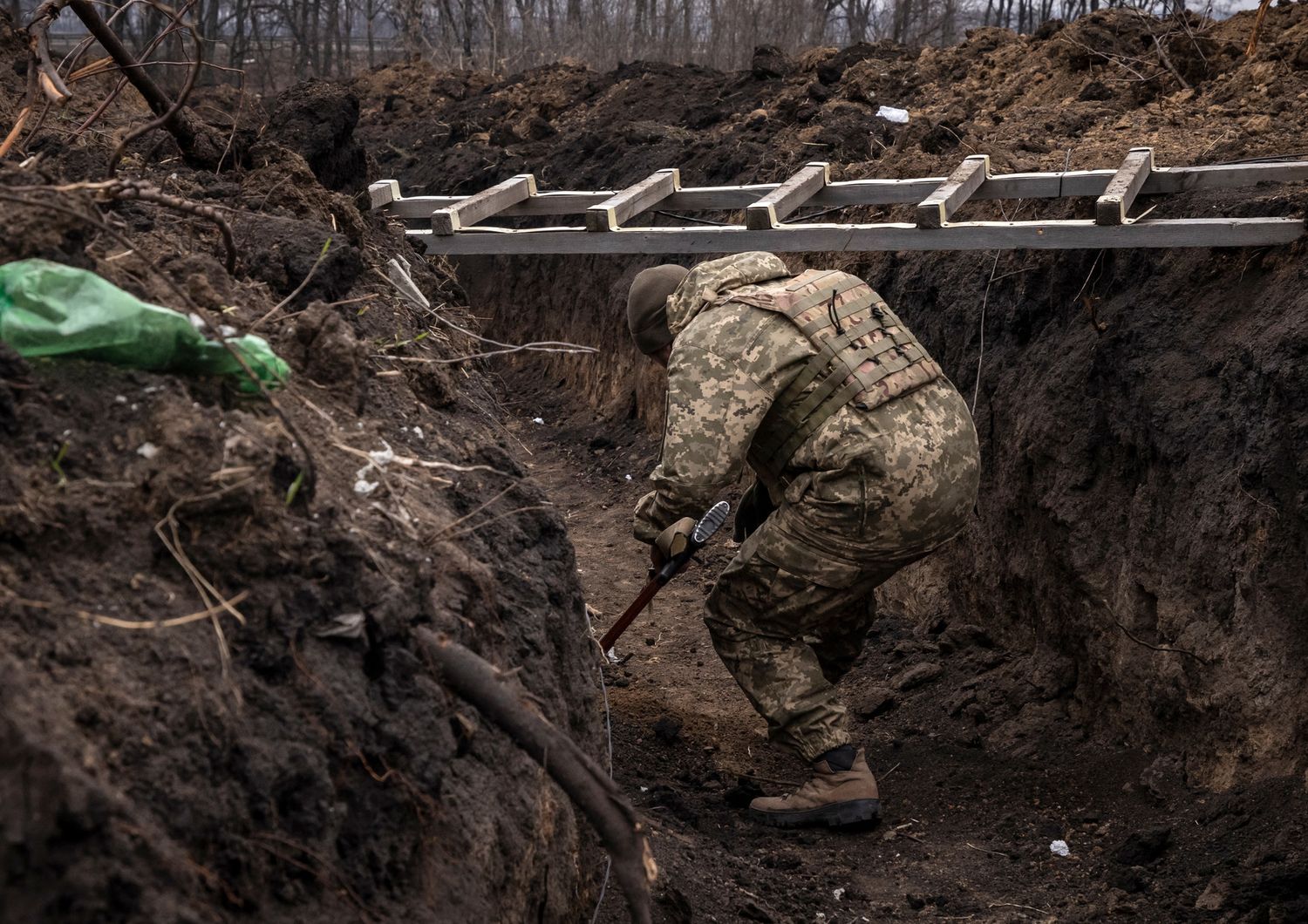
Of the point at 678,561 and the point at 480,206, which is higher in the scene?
the point at 480,206

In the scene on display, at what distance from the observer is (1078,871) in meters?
3.82

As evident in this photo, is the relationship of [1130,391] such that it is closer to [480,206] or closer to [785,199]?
[785,199]

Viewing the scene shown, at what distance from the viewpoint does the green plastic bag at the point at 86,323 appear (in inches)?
84.8

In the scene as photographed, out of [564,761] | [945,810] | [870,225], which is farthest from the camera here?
[870,225]

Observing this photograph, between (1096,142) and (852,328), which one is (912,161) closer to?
(1096,142)

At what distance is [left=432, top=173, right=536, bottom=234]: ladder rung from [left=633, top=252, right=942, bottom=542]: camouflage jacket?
69.1 inches

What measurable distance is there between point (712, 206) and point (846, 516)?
255cm

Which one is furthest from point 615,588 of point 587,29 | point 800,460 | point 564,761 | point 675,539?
point 587,29

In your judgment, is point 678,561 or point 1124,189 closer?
point 678,561

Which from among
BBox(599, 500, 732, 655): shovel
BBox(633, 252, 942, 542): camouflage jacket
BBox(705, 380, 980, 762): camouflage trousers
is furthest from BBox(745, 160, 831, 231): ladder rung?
BBox(599, 500, 732, 655): shovel

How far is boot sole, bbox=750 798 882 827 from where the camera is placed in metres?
4.14

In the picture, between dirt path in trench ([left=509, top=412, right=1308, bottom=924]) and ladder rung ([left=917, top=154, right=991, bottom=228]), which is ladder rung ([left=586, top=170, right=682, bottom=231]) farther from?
dirt path in trench ([left=509, top=412, right=1308, bottom=924])

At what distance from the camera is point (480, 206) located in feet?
18.4

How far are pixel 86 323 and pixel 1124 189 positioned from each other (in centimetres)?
366
